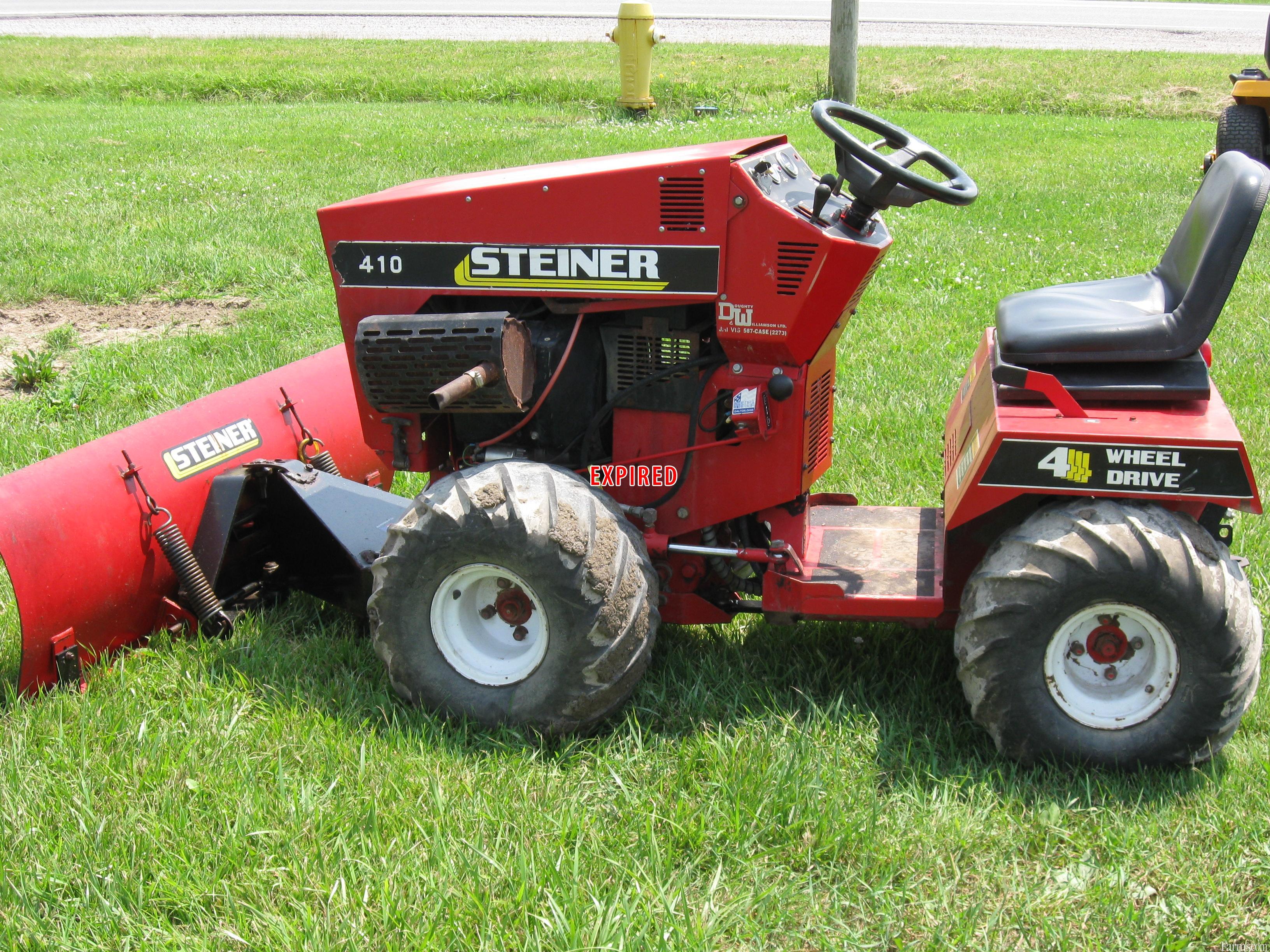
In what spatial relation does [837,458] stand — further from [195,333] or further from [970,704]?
[195,333]

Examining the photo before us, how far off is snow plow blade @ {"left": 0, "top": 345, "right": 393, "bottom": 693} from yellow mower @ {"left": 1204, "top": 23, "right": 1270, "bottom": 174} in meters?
8.22

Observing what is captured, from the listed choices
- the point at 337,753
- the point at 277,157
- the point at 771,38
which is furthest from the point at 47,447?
the point at 771,38

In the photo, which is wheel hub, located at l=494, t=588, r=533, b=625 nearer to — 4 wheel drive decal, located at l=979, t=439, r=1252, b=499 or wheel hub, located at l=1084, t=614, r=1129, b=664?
4 wheel drive decal, located at l=979, t=439, r=1252, b=499

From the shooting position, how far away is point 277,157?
37.4 ft

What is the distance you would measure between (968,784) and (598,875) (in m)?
1.07

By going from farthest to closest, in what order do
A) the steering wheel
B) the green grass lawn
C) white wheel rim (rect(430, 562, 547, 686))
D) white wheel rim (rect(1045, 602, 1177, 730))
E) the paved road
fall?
the paved road, white wheel rim (rect(430, 562, 547, 686)), the steering wheel, white wheel rim (rect(1045, 602, 1177, 730)), the green grass lawn

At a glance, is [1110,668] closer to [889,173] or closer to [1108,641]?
[1108,641]

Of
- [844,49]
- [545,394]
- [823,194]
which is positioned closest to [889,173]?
[823,194]

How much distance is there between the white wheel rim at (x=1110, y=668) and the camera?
3.08m

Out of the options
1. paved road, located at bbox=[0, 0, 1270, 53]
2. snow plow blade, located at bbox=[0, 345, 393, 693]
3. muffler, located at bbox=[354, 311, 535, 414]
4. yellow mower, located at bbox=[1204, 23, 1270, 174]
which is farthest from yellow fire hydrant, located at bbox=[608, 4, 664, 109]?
muffler, located at bbox=[354, 311, 535, 414]

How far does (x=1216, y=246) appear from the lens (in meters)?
3.14

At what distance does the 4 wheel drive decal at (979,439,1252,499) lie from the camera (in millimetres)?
3025

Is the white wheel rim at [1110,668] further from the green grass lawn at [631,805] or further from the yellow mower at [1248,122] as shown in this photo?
the yellow mower at [1248,122]

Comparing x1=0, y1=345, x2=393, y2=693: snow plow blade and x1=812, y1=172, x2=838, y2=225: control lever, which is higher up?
x1=812, y1=172, x2=838, y2=225: control lever
